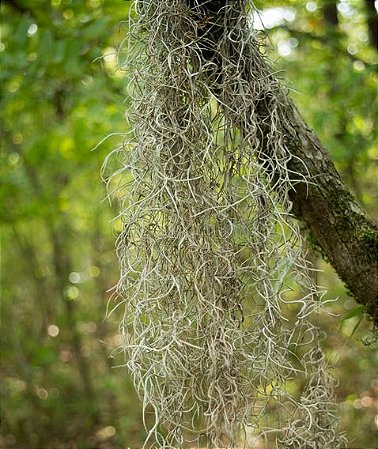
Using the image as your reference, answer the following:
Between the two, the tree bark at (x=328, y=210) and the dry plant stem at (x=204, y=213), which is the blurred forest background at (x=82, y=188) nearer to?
the tree bark at (x=328, y=210)

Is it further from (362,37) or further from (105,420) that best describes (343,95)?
(105,420)

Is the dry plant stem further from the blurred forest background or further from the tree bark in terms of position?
the blurred forest background

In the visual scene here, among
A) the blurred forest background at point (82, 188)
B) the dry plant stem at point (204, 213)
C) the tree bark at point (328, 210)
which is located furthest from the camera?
the blurred forest background at point (82, 188)

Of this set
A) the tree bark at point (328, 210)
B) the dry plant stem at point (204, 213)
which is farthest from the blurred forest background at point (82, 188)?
the dry plant stem at point (204, 213)

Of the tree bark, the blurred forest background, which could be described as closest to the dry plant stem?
the tree bark

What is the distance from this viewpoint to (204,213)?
1067 millimetres

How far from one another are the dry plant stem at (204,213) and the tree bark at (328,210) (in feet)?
0.12

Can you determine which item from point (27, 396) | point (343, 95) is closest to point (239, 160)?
point (343, 95)

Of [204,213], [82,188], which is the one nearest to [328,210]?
[204,213]

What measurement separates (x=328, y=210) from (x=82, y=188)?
267 centimetres

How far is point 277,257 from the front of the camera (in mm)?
1102

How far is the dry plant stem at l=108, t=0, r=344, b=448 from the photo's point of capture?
1.04 meters

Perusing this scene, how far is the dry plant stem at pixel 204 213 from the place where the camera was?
1.04 meters

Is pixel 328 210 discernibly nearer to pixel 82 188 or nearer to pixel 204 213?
pixel 204 213
